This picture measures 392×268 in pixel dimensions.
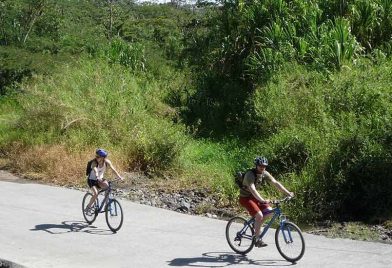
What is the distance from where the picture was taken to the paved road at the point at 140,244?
8.89 m

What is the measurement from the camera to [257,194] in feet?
28.3

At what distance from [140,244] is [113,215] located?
3.72ft

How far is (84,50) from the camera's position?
120 ft

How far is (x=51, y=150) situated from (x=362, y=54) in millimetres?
11299

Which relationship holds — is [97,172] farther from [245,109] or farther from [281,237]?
[245,109]

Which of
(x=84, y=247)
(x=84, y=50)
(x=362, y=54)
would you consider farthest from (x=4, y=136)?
(x=84, y=50)

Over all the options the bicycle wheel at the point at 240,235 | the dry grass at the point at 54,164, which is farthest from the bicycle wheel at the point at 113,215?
the dry grass at the point at 54,164

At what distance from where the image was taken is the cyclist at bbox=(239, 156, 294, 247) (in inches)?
341

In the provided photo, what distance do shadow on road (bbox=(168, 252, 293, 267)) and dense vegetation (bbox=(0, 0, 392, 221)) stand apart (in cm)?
313

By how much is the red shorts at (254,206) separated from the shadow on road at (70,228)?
3.25 meters

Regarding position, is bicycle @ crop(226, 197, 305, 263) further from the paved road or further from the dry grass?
the dry grass

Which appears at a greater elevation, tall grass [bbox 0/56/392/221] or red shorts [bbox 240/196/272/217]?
tall grass [bbox 0/56/392/221]

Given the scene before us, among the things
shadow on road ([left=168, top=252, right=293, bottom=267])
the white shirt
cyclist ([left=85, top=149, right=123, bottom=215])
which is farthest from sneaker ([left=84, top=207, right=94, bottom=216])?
shadow on road ([left=168, top=252, right=293, bottom=267])

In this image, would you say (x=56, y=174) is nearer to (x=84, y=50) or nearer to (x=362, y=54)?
(x=362, y=54)
